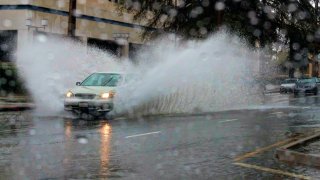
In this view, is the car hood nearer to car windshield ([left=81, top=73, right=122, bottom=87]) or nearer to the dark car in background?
car windshield ([left=81, top=73, right=122, bottom=87])

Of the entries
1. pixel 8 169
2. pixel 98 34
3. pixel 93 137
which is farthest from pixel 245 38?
pixel 8 169

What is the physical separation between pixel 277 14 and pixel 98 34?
12.0 meters

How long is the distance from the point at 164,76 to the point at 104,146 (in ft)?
33.0

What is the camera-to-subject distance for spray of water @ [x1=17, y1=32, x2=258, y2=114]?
2078cm

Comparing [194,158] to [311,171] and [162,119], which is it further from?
[162,119]

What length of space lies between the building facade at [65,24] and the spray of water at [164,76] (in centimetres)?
395

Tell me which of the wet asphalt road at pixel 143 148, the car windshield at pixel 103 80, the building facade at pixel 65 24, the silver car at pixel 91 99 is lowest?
the wet asphalt road at pixel 143 148

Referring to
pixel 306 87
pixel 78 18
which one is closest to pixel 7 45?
pixel 78 18

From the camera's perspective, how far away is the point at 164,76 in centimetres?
2153

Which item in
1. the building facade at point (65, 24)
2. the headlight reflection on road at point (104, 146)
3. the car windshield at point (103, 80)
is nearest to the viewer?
the headlight reflection on road at point (104, 146)

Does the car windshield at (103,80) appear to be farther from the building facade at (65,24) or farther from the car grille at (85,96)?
the building facade at (65,24)

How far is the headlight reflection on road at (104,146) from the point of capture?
30.1 ft

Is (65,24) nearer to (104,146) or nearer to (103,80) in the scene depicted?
(103,80)

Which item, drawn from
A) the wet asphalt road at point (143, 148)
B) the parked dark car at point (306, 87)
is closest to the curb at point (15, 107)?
the wet asphalt road at point (143, 148)
